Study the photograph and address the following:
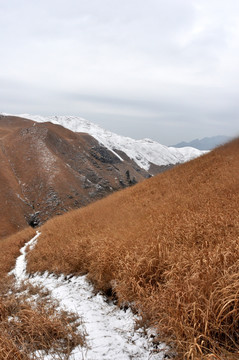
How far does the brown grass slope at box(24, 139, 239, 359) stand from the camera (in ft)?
10.1

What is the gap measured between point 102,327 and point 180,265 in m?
1.95

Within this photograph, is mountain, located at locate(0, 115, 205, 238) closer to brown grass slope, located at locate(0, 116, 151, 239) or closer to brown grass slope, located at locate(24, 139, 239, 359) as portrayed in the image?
brown grass slope, located at locate(0, 116, 151, 239)

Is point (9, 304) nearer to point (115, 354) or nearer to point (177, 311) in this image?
point (115, 354)

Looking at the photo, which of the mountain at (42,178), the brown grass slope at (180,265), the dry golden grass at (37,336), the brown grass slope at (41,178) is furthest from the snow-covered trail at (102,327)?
the mountain at (42,178)

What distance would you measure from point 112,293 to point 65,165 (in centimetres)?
7162

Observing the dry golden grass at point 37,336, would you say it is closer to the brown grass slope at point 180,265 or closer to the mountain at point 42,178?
the brown grass slope at point 180,265

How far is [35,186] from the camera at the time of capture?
62.5 metres

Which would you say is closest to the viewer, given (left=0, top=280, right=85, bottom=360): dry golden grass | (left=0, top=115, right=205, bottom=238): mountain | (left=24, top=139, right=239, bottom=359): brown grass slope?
(left=24, top=139, right=239, bottom=359): brown grass slope

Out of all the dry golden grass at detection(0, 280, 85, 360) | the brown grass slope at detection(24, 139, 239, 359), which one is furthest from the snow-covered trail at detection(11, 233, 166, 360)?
the brown grass slope at detection(24, 139, 239, 359)

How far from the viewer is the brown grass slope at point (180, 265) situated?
3.07m

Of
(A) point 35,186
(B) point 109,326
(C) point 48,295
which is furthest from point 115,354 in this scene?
(A) point 35,186

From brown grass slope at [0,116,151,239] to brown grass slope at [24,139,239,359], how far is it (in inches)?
1723

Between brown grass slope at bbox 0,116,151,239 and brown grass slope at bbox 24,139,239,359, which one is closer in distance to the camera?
brown grass slope at bbox 24,139,239,359

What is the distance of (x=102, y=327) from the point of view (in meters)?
4.31
